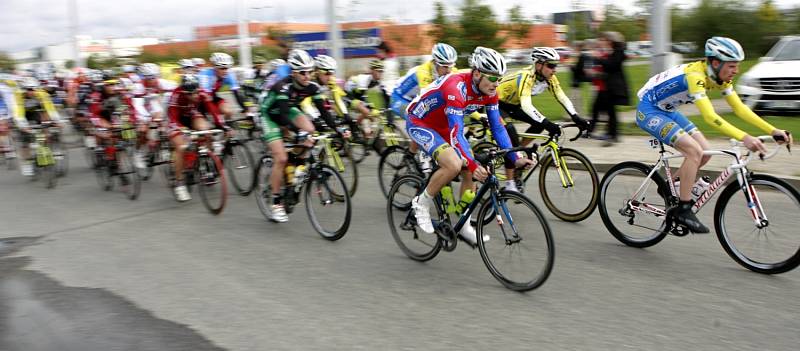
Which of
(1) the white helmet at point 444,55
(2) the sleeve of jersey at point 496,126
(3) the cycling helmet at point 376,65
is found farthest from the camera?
(3) the cycling helmet at point 376,65

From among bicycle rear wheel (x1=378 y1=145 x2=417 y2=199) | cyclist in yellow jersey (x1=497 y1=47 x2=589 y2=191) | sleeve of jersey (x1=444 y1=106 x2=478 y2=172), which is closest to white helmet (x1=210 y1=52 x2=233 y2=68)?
bicycle rear wheel (x1=378 y1=145 x2=417 y2=199)

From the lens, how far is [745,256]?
5.30m

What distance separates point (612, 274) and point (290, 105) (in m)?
3.86

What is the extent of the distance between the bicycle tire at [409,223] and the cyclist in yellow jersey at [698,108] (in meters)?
2.02

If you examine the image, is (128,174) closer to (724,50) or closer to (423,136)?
(423,136)

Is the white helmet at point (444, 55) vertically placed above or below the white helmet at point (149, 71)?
above

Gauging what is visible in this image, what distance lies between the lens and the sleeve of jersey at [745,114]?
16.8 feet

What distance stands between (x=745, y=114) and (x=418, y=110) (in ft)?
8.51

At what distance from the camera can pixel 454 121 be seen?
5.37 m

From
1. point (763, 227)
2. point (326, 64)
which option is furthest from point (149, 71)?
point (763, 227)

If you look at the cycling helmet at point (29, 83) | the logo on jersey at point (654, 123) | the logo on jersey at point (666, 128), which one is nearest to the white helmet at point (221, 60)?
the cycling helmet at point (29, 83)

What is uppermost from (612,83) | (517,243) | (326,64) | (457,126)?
(326,64)

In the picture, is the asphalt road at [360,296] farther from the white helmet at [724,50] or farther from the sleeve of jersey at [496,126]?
the white helmet at [724,50]

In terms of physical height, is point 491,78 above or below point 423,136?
Answer: above
